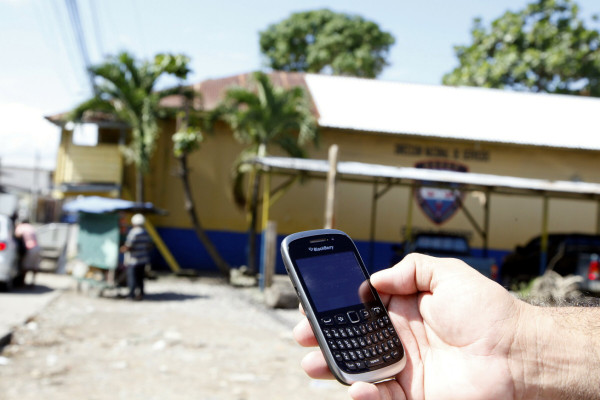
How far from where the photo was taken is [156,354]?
8.18m

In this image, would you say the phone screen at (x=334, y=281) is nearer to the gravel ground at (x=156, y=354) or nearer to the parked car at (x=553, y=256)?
the gravel ground at (x=156, y=354)

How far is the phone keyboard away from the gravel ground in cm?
492

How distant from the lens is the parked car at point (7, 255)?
12742mm

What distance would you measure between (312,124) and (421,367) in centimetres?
1468

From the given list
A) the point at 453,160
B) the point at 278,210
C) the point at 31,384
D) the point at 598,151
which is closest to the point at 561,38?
the point at 598,151

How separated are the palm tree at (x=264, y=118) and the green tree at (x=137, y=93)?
1.53 metres

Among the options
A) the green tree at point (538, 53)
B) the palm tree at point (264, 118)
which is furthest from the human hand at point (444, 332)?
the green tree at point (538, 53)

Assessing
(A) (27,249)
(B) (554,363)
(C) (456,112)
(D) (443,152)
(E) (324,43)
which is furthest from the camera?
(E) (324,43)

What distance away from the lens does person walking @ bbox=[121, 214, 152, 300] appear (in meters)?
12.7

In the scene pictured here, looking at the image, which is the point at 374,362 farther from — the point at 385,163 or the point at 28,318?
the point at 385,163

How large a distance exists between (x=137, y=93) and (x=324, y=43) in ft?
74.8

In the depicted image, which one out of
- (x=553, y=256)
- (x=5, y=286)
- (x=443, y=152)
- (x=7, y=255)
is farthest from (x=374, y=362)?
(x=443, y=152)

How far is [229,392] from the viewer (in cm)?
671

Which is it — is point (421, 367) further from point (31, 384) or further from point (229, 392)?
point (31, 384)
